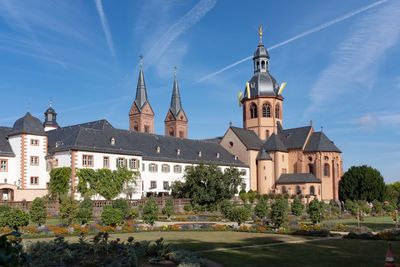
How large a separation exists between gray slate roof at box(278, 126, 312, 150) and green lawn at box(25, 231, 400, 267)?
57.5 meters

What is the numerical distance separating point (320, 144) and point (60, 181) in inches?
1802

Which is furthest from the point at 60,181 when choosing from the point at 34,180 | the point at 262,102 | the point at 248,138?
the point at 262,102

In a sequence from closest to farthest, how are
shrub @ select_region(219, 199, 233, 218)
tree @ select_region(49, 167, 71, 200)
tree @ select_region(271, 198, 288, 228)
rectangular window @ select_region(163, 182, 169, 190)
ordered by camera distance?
1. tree @ select_region(271, 198, 288, 228)
2. shrub @ select_region(219, 199, 233, 218)
3. tree @ select_region(49, 167, 71, 200)
4. rectangular window @ select_region(163, 182, 169, 190)

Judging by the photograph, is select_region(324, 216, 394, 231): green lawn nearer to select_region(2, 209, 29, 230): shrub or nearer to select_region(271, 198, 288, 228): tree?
select_region(271, 198, 288, 228): tree

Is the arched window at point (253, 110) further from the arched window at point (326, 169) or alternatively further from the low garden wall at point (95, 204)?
the low garden wall at point (95, 204)

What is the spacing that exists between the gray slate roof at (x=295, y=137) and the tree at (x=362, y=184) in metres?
9.71

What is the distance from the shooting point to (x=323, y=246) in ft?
68.3

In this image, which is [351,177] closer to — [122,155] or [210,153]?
[210,153]

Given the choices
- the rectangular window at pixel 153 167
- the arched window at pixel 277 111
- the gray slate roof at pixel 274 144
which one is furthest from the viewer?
the arched window at pixel 277 111

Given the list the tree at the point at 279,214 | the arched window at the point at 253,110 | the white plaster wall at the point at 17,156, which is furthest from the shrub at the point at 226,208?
the arched window at the point at 253,110

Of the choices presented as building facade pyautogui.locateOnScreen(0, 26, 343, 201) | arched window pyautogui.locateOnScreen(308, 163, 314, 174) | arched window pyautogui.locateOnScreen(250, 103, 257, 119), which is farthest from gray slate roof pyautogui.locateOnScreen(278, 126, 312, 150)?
arched window pyautogui.locateOnScreen(250, 103, 257, 119)

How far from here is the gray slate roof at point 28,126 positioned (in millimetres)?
54156

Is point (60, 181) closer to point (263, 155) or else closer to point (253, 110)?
point (263, 155)

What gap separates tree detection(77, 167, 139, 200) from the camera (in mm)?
52031
